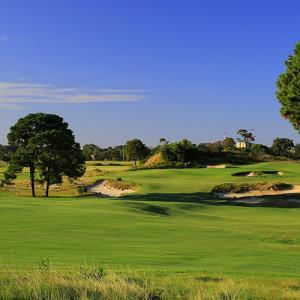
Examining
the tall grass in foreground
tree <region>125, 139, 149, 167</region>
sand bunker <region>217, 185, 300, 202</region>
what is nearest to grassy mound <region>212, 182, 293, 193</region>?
sand bunker <region>217, 185, 300, 202</region>

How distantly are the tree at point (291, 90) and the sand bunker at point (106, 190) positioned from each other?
3678cm

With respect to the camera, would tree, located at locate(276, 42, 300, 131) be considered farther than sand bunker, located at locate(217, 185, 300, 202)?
No

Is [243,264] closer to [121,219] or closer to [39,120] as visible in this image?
[121,219]

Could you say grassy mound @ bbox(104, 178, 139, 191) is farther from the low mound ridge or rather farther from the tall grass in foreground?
the tall grass in foreground

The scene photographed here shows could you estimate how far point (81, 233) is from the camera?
72.2ft

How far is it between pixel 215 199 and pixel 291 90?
94.2 feet

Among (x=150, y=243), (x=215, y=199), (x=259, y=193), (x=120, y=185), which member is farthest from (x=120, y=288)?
(x=120, y=185)

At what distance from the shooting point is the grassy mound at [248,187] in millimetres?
57397

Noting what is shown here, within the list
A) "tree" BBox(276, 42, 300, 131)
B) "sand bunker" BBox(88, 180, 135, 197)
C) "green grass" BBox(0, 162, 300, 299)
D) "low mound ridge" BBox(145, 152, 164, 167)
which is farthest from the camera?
"low mound ridge" BBox(145, 152, 164, 167)

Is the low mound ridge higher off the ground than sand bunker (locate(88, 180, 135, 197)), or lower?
higher

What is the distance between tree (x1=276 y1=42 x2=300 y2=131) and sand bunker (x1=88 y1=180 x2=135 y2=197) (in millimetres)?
36775

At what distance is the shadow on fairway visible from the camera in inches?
1908

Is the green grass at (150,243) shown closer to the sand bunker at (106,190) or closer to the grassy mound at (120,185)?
the sand bunker at (106,190)

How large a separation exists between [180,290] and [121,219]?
19.5 meters
